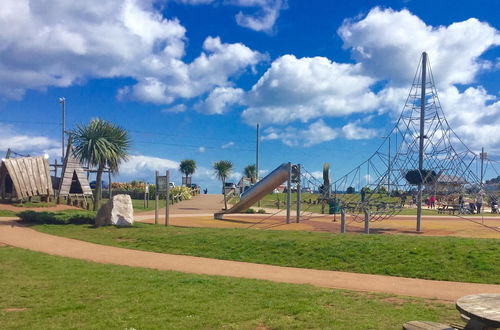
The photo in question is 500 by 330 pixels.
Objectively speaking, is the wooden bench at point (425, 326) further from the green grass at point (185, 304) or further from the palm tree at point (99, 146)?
the palm tree at point (99, 146)

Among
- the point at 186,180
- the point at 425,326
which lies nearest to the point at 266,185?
the point at 425,326

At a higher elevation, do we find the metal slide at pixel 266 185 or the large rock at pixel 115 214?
the metal slide at pixel 266 185

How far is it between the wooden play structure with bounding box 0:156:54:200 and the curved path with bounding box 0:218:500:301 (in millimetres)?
14701

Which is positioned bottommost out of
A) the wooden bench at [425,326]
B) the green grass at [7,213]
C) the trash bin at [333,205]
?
the wooden bench at [425,326]

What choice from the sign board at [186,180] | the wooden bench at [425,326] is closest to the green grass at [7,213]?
the wooden bench at [425,326]

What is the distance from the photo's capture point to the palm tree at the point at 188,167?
248 ft

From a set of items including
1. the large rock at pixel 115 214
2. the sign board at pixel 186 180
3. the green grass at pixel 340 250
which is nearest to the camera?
the green grass at pixel 340 250

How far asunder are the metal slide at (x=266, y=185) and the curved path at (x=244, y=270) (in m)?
12.8

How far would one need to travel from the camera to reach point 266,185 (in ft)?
92.0

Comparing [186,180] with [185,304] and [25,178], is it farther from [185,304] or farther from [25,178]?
[185,304]

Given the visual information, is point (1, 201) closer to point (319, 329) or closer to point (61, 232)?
point (61, 232)

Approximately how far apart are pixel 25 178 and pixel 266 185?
1605 cm

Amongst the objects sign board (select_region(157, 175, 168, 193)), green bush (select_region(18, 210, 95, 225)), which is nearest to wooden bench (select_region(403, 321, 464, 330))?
sign board (select_region(157, 175, 168, 193))

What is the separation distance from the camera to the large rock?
20.4m
